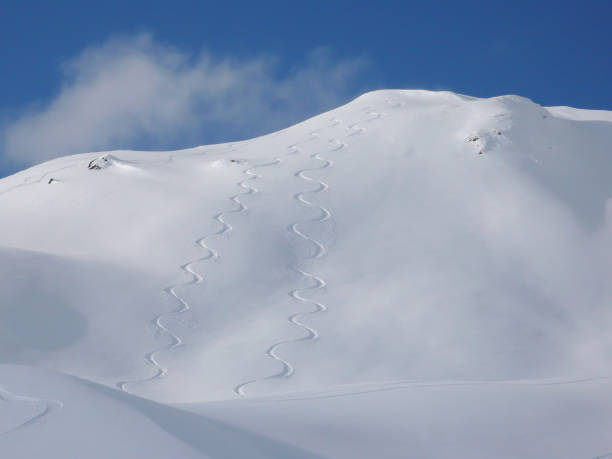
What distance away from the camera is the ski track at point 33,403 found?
193cm

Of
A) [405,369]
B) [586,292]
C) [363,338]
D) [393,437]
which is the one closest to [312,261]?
[363,338]

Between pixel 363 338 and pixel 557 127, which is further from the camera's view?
pixel 557 127

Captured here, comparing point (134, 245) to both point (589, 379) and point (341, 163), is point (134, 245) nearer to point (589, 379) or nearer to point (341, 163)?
point (341, 163)

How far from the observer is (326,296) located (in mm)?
6051

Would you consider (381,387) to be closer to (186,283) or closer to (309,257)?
(186,283)

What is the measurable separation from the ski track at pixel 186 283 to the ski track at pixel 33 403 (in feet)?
7.22

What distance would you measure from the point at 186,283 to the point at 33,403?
4.12 metres

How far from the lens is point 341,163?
8453 millimetres

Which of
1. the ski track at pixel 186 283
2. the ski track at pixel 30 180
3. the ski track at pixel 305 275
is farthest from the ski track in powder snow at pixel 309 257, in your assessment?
the ski track at pixel 30 180

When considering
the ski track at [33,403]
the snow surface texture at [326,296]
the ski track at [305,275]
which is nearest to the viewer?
the ski track at [33,403]

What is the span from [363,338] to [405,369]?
0.50 m

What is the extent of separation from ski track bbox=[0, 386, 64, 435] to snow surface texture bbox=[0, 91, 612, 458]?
1 centimetres

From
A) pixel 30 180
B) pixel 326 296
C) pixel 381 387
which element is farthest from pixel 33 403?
pixel 30 180

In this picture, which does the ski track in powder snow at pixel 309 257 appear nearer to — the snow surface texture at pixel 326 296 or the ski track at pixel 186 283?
the snow surface texture at pixel 326 296
